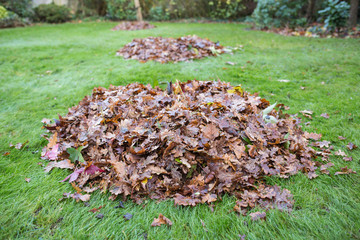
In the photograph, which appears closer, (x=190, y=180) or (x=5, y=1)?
(x=190, y=180)

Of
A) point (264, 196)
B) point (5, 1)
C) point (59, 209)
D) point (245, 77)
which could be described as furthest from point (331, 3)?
point (5, 1)

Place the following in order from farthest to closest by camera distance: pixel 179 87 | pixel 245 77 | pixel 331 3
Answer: pixel 331 3 < pixel 245 77 < pixel 179 87

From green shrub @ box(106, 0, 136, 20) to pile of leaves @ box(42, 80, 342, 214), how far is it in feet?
49.8

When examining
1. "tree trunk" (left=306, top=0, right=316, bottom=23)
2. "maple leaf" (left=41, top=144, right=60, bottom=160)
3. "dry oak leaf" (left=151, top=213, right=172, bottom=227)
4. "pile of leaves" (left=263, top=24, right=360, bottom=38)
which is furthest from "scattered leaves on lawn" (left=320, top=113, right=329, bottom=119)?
"tree trunk" (left=306, top=0, right=316, bottom=23)

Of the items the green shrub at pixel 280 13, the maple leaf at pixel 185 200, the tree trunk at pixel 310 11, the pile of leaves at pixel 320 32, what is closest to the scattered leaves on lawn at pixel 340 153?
the maple leaf at pixel 185 200

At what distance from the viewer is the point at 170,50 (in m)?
5.83

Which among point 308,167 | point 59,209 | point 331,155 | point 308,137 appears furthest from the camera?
point 308,137

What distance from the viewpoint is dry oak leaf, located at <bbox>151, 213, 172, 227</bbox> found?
5.44 feet

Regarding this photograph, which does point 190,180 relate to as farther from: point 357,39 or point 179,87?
point 357,39

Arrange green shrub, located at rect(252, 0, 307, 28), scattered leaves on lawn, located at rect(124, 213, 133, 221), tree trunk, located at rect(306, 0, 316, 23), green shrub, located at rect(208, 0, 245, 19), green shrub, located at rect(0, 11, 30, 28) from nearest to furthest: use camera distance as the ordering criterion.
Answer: scattered leaves on lawn, located at rect(124, 213, 133, 221), green shrub, located at rect(252, 0, 307, 28), tree trunk, located at rect(306, 0, 316, 23), green shrub, located at rect(0, 11, 30, 28), green shrub, located at rect(208, 0, 245, 19)

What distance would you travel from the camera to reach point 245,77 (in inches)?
177

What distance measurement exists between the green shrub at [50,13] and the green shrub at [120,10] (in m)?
3.10

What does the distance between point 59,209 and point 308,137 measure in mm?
2877

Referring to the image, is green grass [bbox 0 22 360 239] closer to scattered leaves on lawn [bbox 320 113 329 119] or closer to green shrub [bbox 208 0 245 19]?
scattered leaves on lawn [bbox 320 113 329 119]
